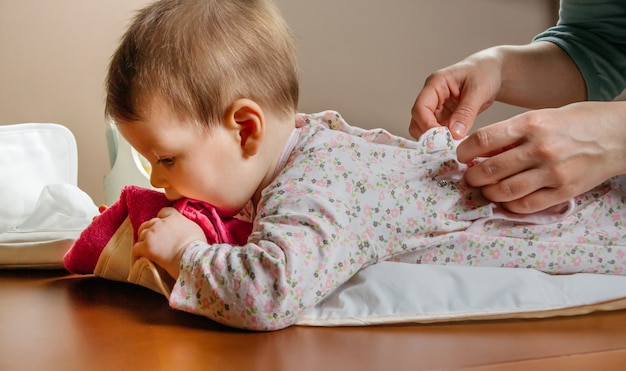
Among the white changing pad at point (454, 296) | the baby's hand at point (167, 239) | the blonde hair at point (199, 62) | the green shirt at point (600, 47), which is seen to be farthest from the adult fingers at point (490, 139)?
the green shirt at point (600, 47)

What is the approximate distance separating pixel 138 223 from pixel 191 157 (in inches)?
6.5

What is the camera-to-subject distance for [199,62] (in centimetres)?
97

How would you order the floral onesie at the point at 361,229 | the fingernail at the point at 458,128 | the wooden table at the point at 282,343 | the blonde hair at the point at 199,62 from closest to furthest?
the wooden table at the point at 282,343 → the floral onesie at the point at 361,229 → the blonde hair at the point at 199,62 → the fingernail at the point at 458,128

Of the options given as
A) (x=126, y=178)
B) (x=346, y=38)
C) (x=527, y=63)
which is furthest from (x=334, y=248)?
(x=346, y=38)

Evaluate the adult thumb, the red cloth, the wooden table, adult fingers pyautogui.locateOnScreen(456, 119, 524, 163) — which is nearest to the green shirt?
the adult thumb

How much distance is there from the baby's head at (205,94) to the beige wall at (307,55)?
1749 mm

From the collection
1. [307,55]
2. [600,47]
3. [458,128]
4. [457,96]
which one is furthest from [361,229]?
[307,55]

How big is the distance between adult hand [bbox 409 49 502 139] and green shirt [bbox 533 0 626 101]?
0.26m

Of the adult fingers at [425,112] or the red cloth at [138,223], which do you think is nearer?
the red cloth at [138,223]

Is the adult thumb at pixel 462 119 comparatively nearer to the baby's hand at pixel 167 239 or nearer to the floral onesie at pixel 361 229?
the floral onesie at pixel 361 229

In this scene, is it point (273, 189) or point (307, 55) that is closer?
point (273, 189)

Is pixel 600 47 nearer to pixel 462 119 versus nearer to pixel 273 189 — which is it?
pixel 462 119

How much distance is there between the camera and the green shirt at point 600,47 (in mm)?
1567

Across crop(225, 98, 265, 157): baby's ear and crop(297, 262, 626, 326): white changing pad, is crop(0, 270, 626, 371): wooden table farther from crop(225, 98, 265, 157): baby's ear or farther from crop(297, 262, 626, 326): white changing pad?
crop(225, 98, 265, 157): baby's ear
